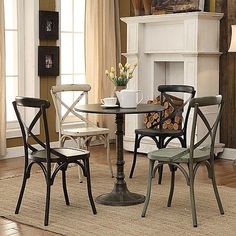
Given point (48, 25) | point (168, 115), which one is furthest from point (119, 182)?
point (48, 25)

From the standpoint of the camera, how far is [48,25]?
23.4ft

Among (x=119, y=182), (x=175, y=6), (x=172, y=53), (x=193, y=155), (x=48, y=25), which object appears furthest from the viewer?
(x=48, y=25)

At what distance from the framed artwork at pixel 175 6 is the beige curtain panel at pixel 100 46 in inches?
32.4

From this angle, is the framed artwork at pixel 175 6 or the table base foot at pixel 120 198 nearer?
the table base foot at pixel 120 198

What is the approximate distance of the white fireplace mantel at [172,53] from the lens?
6496mm

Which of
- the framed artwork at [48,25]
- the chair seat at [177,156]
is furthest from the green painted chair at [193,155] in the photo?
the framed artwork at [48,25]

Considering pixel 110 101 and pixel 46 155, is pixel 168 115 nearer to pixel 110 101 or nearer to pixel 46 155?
pixel 110 101

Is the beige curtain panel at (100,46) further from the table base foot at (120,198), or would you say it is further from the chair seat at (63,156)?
the chair seat at (63,156)

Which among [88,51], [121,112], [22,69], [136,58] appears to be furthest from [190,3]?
[121,112]

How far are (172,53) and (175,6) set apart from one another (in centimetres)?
60

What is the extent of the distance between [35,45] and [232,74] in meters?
2.44

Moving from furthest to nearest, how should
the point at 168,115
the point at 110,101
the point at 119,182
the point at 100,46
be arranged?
the point at 100,46 → the point at 168,115 → the point at 119,182 → the point at 110,101

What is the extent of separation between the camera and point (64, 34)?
24.7 ft

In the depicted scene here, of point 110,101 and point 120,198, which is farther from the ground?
point 110,101
